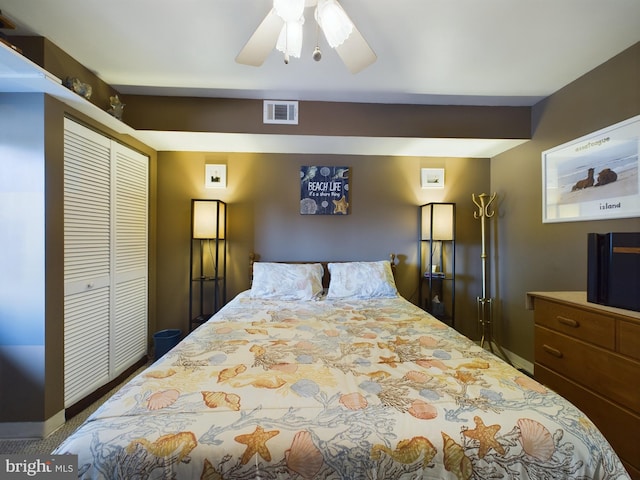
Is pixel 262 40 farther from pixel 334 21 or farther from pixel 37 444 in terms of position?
pixel 37 444

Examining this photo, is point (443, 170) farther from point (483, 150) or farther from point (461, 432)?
point (461, 432)

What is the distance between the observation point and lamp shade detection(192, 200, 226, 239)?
9.02 ft

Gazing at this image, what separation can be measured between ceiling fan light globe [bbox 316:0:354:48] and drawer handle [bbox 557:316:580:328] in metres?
1.97

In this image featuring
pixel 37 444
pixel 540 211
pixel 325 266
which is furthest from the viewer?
pixel 325 266

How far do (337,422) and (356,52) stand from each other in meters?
1.72

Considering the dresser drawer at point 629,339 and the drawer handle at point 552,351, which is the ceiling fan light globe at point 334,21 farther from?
the drawer handle at point 552,351

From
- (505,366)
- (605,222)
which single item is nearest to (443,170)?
(605,222)

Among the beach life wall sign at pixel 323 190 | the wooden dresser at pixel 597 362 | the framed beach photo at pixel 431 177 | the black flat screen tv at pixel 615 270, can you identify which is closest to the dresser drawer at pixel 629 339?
the wooden dresser at pixel 597 362

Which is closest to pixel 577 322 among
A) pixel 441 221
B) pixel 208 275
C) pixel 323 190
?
pixel 441 221

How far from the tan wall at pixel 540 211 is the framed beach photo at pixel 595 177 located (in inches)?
2.7

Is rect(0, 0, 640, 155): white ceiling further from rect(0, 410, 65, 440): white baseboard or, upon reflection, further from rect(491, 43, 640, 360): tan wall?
rect(0, 410, 65, 440): white baseboard

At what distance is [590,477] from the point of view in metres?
0.80

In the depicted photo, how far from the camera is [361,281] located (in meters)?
2.63

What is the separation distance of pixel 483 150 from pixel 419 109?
911 mm
